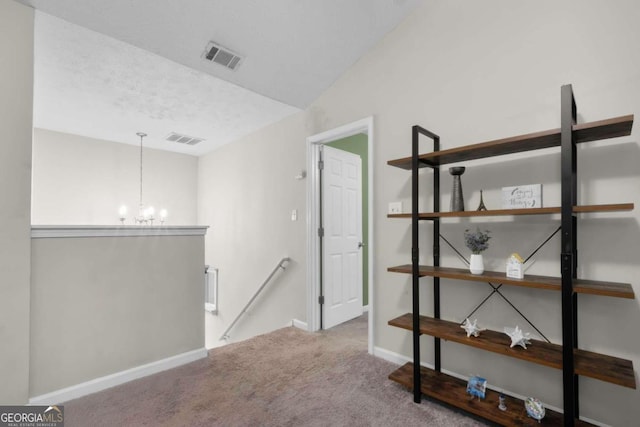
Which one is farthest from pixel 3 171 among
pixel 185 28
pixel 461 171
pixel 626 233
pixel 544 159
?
pixel 626 233

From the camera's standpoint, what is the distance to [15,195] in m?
1.90

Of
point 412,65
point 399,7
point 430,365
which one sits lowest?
point 430,365

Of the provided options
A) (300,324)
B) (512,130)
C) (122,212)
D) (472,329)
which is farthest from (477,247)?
(122,212)

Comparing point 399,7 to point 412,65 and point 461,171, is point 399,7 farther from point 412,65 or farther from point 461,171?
point 461,171

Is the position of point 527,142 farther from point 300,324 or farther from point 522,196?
point 300,324

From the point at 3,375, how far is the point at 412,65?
3403 mm

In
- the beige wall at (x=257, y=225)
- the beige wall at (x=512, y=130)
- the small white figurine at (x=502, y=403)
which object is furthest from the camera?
the beige wall at (x=257, y=225)

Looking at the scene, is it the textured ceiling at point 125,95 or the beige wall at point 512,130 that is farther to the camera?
the textured ceiling at point 125,95

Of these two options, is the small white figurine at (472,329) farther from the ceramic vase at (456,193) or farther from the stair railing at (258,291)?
the stair railing at (258,291)

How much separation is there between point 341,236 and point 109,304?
229cm

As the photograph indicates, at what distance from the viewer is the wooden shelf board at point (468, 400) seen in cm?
165

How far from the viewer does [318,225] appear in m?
3.35

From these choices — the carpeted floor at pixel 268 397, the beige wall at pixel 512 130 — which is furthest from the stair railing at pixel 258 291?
the beige wall at pixel 512 130

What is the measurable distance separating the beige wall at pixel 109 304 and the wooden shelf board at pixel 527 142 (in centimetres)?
195
